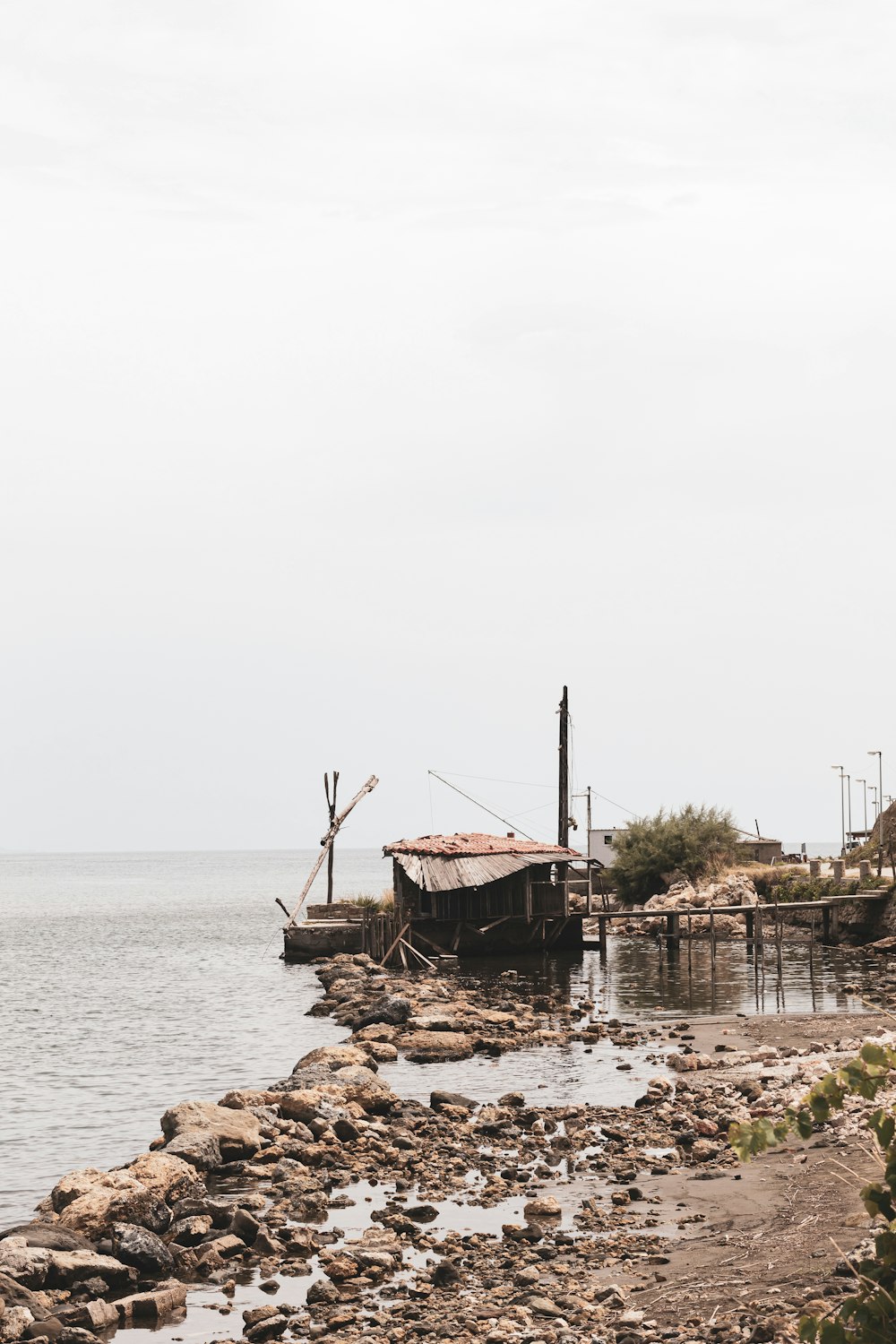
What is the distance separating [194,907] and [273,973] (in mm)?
63620

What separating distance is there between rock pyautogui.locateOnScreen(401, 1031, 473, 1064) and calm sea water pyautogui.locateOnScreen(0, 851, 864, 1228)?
0.67m

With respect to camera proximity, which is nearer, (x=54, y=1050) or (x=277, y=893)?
(x=54, y=1050)

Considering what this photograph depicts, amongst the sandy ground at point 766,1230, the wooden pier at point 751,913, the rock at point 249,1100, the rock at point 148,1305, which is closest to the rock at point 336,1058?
the rock at point 249,1100

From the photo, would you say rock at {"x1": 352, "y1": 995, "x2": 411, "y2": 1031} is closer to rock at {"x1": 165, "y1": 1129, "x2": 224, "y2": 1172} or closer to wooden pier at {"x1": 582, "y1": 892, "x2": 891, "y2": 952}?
rock at {"x1": 165, "y1": 1129, "x2": 224, "y2": 1172}

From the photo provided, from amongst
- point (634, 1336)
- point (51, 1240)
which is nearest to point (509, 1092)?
point (51, 1240)

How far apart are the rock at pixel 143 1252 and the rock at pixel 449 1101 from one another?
6955mm

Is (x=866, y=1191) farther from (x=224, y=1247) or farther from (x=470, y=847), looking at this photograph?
(x=470, y=847)

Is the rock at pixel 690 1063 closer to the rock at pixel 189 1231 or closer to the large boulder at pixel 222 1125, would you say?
the large boulder at pixel 222 1125

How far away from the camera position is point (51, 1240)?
12672 mm

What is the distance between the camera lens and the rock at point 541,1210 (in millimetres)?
13242

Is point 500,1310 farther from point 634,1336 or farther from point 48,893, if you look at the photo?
point 48,893

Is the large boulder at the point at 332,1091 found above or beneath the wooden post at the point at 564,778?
beneath

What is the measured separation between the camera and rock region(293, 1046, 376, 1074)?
899 inches

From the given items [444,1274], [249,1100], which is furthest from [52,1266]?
[249,1100]
